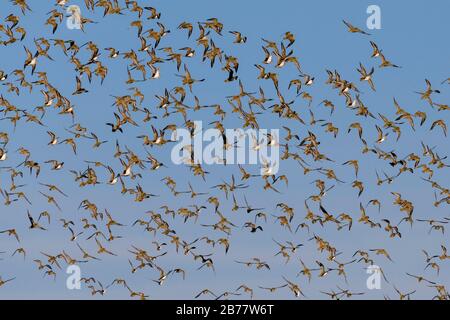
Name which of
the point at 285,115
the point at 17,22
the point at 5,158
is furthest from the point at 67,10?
the point at 285,115

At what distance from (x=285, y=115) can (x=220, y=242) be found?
1110 cm

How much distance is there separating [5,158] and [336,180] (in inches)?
909

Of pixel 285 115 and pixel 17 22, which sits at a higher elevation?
pixel 17 22

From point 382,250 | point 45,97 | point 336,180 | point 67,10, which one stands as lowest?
point 382,250

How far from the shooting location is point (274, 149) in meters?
70.5

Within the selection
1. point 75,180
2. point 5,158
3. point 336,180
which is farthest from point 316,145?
point 5,158
